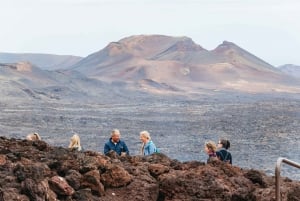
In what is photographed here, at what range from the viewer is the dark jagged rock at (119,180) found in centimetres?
552

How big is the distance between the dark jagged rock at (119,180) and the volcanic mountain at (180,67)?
57158 mm

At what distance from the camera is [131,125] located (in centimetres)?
3222

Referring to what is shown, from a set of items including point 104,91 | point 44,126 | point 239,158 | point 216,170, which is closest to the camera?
point 216,170

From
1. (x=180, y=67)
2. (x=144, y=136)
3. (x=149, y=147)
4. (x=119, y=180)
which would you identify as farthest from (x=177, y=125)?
(x=180, y=67)

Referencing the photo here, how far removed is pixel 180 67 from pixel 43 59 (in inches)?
1674

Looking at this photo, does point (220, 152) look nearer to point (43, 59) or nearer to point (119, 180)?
point (119, 180)

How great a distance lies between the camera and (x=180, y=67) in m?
76.4

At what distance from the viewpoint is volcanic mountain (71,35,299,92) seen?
234ft

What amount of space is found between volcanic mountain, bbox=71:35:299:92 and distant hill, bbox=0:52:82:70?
14158 millimetres

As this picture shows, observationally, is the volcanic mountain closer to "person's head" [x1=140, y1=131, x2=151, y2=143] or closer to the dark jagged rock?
"person's head" [x1=140, y1=131, x2=151, y2=143]

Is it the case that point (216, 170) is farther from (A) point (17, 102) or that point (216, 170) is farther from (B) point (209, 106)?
(B) point (209, 106)

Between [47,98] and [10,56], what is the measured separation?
71.8 m

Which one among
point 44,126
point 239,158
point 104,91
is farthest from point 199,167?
point 104,91

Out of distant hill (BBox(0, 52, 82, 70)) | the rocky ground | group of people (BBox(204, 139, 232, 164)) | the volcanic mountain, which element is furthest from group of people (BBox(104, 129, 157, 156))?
distant hill (BBox(0, 52, 82, 70))
